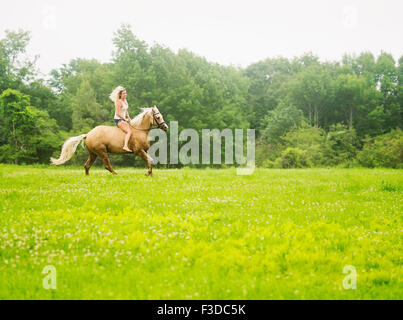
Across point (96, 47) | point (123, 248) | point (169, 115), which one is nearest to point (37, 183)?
point (123, 248)

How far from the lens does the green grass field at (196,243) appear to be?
208 inches

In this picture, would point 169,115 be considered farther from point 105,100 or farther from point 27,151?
point 27,151

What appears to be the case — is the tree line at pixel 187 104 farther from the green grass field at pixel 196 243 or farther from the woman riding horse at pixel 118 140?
the green grass field at pixel 196 243

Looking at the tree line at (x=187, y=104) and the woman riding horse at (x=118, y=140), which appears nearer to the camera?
the woman riding horse at (x=118, y=140)

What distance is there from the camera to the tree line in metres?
50.2

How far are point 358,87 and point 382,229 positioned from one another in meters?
76.6

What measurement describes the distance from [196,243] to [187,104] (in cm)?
4656

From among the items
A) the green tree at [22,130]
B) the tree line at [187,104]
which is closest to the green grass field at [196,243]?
the tree line at [187,104]

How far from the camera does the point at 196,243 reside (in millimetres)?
7117

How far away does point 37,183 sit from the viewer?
13.0 meters

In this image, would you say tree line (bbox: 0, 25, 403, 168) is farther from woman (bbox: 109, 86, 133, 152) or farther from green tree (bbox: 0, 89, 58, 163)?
woman (bbox: 109, 86, 133, 152)

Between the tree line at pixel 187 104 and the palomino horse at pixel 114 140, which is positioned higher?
the tree line at pixel 187 104

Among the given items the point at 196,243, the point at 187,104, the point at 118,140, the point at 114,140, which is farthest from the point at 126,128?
the point at 187,104

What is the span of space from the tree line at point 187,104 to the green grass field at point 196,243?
3953 centimetres
